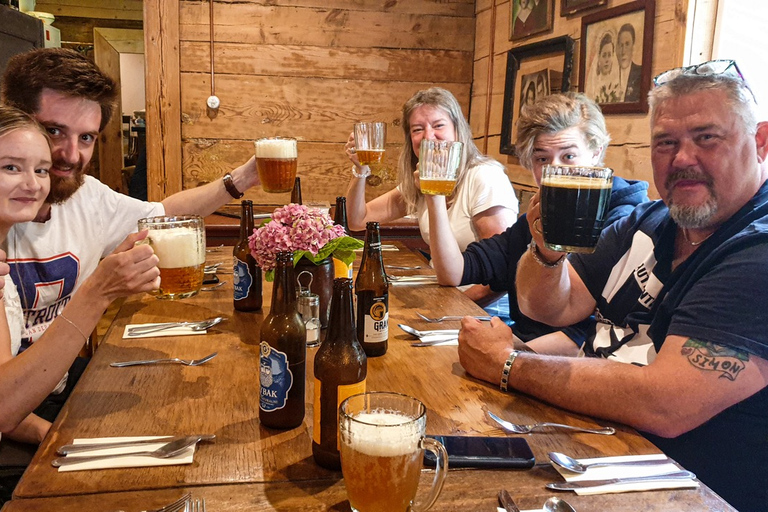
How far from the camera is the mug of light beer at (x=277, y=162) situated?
1.82 metres

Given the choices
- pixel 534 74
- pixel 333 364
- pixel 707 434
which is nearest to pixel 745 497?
pixel 707 434

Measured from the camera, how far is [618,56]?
274cm

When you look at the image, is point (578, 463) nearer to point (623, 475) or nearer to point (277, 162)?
point (623, 475)

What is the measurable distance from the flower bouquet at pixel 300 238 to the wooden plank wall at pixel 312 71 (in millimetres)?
2996

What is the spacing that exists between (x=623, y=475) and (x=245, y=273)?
1.17m

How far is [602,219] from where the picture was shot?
4.00ft

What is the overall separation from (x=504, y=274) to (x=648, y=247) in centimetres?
81

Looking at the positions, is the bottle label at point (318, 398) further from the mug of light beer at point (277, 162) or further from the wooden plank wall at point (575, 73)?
the wooden plank wall at point (575, 73)

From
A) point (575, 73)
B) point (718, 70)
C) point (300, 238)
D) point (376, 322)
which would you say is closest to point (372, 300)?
point (376, 322)

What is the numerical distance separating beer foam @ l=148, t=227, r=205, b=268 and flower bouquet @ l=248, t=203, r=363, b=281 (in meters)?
0.18

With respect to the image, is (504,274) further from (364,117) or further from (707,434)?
(364,117)

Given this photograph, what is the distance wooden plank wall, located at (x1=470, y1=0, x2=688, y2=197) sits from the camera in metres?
2.45

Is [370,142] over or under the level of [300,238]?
over

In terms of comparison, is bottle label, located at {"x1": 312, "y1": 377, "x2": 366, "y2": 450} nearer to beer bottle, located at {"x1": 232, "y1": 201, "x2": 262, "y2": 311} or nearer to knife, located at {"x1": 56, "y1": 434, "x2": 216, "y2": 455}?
knife, located at {"x1": 56, "y1": 434, "x2": 216, "y2": 455}
